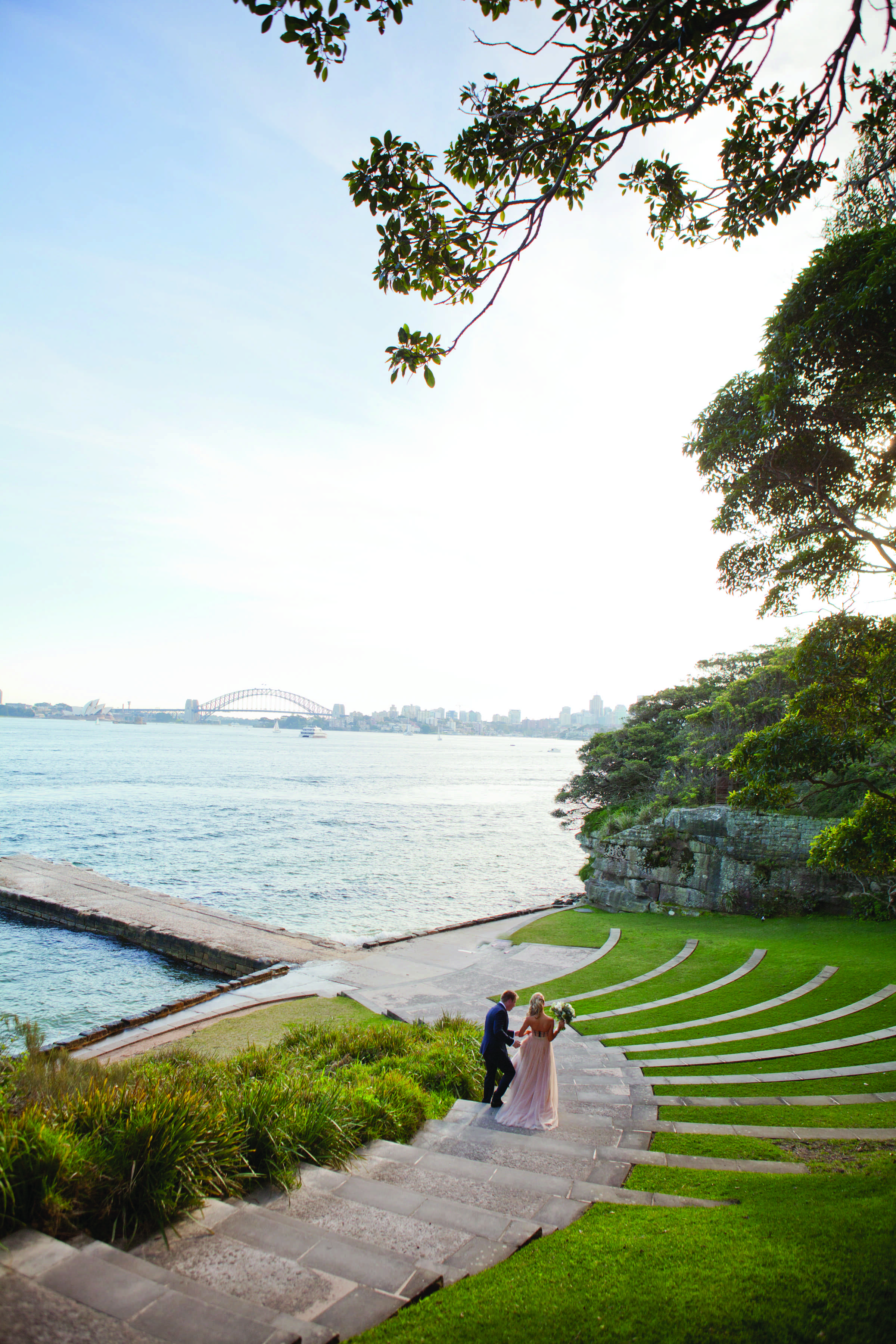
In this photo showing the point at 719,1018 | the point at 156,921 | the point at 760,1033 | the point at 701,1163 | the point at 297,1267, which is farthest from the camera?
the point at 156,921

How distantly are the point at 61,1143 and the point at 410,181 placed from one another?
7.46 metres

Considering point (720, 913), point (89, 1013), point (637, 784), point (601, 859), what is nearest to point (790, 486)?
point (720, 913)

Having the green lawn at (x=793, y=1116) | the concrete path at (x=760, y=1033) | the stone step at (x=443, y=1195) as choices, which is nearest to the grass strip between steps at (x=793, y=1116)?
the green lawn at (x=793, y=1116)

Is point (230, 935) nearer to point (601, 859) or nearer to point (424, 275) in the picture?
point (601, 859)

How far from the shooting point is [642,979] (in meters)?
15.8

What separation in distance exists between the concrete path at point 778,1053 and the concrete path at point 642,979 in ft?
14.9

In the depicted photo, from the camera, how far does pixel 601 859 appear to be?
26234 mm

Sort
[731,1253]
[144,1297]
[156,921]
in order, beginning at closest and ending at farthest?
[144,1297]
[731,1253]
[156,921]

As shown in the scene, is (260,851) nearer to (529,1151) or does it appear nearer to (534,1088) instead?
(534,1088)

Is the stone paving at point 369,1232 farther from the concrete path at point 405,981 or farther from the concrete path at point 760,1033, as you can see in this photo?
the concrete path at point 405,981

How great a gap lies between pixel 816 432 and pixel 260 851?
41.2 meters

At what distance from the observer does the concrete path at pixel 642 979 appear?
49.4ft

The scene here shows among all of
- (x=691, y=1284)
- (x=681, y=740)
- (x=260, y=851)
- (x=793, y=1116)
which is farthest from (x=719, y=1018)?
(x=260, y=851)

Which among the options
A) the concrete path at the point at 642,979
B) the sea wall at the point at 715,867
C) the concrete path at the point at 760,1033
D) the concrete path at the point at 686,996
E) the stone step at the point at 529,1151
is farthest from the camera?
the sea wall at the point at 715,867
